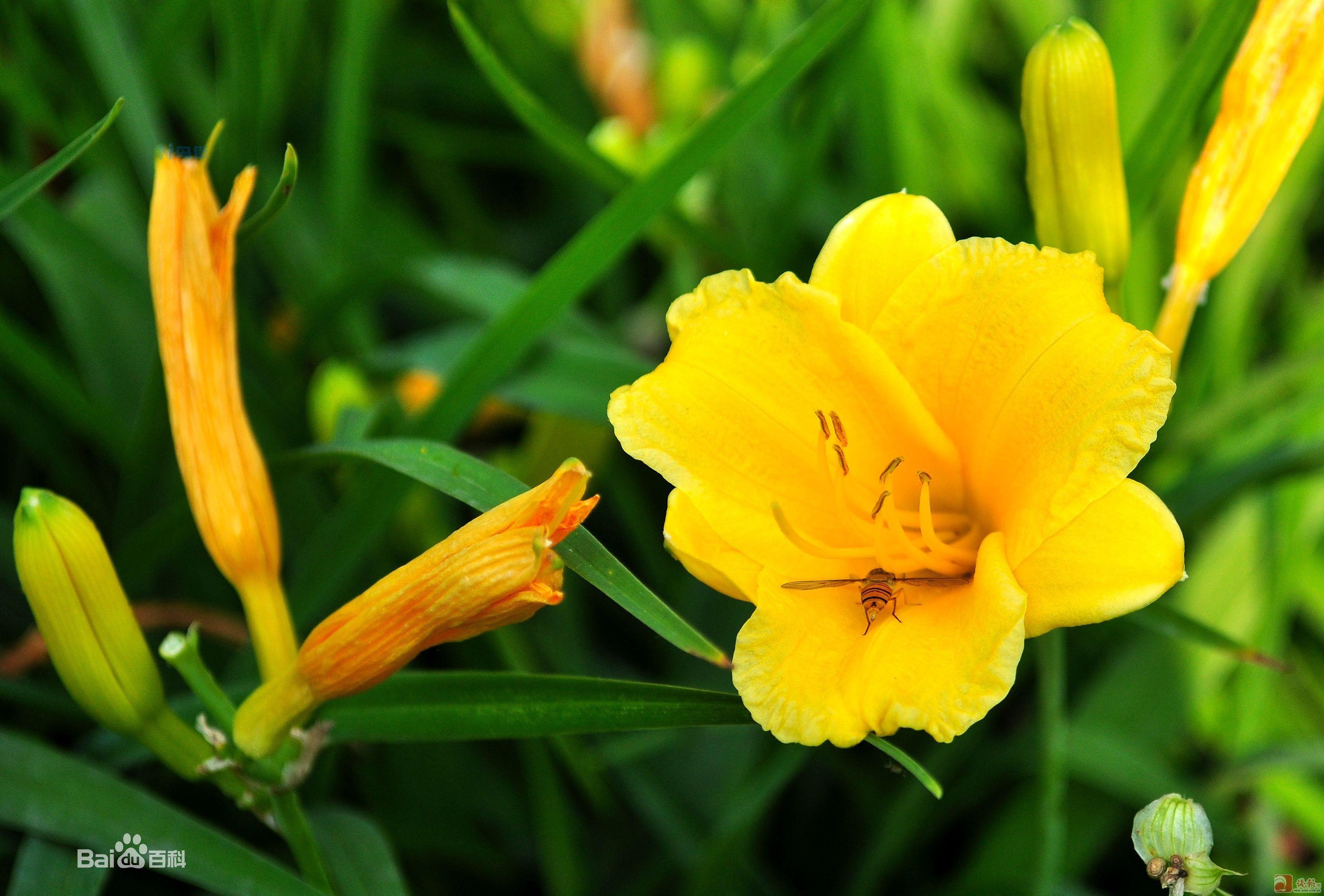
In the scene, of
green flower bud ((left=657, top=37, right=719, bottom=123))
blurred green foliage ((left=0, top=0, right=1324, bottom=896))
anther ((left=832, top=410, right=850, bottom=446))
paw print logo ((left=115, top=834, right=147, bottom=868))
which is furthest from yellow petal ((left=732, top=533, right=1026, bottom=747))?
green flower bud ((left=657, top=37, right=719, bottom=123))

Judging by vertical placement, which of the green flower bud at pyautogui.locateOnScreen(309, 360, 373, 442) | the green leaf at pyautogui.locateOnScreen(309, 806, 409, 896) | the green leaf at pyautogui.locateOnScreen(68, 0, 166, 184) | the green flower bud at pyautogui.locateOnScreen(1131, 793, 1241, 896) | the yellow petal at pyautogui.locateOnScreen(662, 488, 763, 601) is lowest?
the green leaf at pyautogui.locateOnScreen(309, 806, 409, 896)

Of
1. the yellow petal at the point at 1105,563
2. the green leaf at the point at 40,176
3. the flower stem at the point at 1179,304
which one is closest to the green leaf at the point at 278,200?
the green leaf at the point at 40,176

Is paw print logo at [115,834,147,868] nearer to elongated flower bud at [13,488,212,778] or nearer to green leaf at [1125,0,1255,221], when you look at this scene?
elongated flower bud at [13,488,212,778]

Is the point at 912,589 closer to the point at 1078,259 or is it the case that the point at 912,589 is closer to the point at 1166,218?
the point at 1078,259

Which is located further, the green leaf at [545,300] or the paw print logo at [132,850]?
the green leaf at [545,300]

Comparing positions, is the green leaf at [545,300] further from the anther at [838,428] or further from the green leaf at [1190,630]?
the green leaf at [1190,630]

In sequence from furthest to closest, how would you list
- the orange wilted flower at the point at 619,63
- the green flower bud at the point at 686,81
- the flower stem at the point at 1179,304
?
1. the orange wilted flower at the point at 619,63
2. the green flower bud at the point at 686,81
3. the flower stem at the point at 1179,304

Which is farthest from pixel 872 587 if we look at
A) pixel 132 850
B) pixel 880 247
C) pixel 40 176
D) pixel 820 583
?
pixel 40 176
